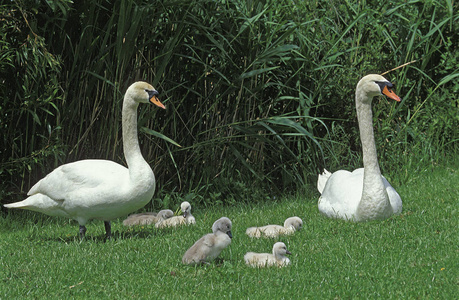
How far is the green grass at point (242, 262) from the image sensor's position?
4996mm

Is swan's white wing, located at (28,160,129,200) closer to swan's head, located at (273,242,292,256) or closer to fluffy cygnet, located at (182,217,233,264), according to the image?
fluffy cygnet, located at (182,217,233,264)

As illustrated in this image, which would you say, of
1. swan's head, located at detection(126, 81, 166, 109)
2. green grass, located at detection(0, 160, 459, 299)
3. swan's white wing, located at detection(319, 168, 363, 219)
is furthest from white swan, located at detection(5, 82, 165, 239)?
swan's white wing, located at detection(319, 168, 363, 219)

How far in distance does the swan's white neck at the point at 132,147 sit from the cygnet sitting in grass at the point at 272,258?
145cm

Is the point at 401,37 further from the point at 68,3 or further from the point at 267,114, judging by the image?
the point at 68,3

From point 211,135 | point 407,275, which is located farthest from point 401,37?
point 407,275

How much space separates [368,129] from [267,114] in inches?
77.2

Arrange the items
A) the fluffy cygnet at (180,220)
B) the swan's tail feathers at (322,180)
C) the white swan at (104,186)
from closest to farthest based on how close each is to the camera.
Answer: the white swan at (104,186) → the fluffy cygnet at (180,220) → the swan's tail feathers at (322,180)

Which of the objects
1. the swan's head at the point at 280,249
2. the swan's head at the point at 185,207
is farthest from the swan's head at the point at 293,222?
the swan's head at the point at 280,249

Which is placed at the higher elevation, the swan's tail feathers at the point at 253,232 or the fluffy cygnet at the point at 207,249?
the fluffy cygnet at the point at 207,249

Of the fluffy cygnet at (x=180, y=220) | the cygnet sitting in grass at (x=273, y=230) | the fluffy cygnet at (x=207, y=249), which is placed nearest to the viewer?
the fluffy cygnet at (x=207, y=249)

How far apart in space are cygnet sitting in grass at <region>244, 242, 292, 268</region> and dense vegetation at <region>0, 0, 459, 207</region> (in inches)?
102

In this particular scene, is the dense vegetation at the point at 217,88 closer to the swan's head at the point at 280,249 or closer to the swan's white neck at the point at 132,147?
the swan's white neck at the point at 132,147

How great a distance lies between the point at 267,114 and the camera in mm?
9055

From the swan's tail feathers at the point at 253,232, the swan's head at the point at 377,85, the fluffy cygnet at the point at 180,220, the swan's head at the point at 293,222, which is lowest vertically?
the fluffy cygnet at the point at 180,220
